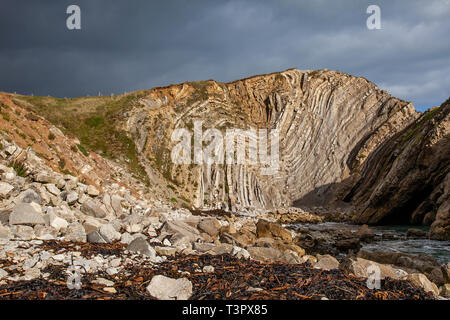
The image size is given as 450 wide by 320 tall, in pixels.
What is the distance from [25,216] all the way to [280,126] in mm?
44239

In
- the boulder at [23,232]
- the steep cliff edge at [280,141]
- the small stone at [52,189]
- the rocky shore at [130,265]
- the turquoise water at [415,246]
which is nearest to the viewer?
the rocky shore at [130,265]

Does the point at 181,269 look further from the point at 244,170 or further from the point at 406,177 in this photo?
the point at 244,170

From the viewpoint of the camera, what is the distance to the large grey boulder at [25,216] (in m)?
6.38

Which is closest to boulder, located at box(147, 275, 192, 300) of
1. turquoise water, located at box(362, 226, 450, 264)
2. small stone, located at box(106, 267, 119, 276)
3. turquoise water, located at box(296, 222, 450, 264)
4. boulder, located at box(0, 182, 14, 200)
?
small stone, located at box(106, 267, 119, 276)

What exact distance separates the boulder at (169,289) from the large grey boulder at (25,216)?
12.7 ft

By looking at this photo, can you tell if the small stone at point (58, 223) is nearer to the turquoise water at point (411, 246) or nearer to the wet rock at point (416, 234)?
the turquoise water at point (411, 246)

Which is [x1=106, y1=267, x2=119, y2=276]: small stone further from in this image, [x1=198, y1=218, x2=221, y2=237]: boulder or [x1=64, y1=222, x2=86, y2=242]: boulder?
[x1=198, y1=218, x2=221, y2=237]: boulder

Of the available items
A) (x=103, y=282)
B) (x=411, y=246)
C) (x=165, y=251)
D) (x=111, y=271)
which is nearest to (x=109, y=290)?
(x=103, y=282)

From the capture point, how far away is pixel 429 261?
9648mm

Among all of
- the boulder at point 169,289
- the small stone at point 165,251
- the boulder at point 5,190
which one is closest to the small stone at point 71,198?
the boulder at point 5,190

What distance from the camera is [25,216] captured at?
6500 millimetres

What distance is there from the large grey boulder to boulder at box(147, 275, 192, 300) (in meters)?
3.87
